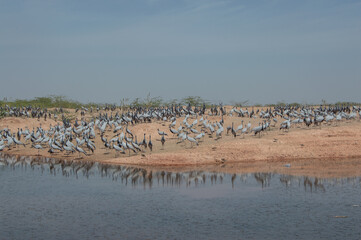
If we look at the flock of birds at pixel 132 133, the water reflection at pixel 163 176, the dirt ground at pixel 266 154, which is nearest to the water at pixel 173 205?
the water reflection at pixel 163 176

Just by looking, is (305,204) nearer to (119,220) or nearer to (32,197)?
(119,220)

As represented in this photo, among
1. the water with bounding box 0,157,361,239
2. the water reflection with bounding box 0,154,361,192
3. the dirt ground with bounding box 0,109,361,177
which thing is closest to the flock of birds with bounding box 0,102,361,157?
the dirt ground with bounding box 0,109,361,177

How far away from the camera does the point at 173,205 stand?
15.2 m

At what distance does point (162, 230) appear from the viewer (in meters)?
12.3

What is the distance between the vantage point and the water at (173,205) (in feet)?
39.9

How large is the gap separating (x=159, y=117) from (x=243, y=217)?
2264cm

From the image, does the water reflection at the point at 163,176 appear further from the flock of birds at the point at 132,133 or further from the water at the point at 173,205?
the flock of birds at the point at 132,133

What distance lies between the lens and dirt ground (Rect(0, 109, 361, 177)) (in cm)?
2272

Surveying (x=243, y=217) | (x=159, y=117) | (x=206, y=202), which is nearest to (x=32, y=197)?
(x=206, y=202)

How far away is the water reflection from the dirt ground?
1028 mm

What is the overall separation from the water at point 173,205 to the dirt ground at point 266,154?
1.69 meters

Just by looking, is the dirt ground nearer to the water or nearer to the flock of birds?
the flock of birds

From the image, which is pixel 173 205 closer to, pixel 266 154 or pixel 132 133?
pixel 266 154

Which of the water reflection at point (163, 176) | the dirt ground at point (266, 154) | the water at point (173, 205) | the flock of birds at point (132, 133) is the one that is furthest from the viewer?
the flock of birds at point (132, 133)
